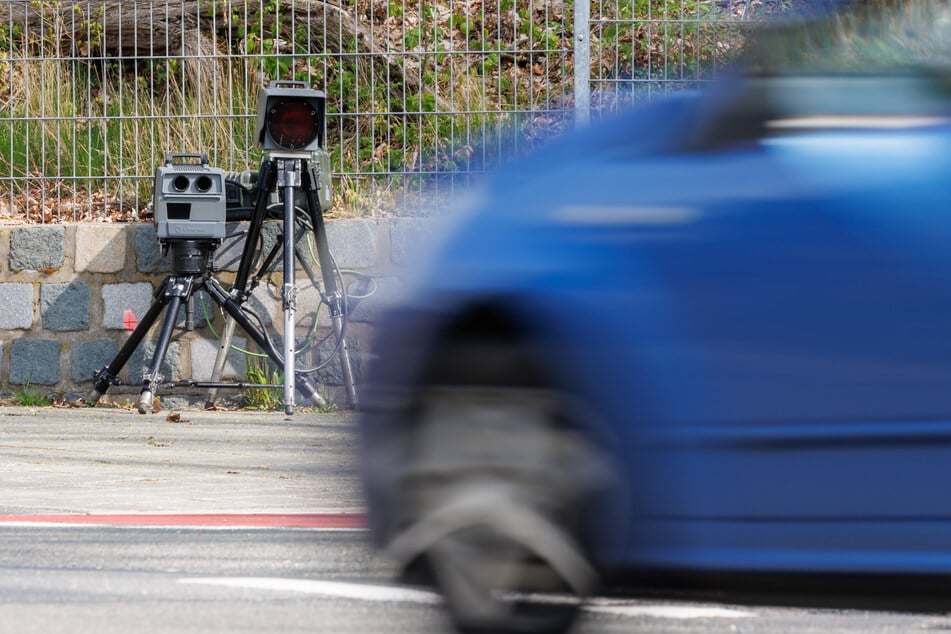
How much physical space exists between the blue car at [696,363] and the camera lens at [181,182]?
7541mm

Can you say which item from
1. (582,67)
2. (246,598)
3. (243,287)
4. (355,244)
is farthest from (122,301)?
(246,598)

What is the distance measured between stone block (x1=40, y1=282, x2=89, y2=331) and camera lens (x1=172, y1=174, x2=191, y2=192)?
3.64 feet

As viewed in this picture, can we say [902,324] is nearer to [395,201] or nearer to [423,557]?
[423,557]

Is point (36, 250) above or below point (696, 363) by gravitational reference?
below

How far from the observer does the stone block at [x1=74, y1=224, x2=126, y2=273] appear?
1091 centimetres

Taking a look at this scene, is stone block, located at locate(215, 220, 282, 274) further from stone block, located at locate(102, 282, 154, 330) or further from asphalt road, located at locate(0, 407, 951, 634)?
asphalt road, located at locate(0, 407, 951, 634)

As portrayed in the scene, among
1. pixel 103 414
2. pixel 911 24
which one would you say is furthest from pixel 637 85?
pixel 911 24

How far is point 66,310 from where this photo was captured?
1088 centimetres

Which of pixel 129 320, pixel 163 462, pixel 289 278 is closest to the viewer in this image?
pixel 163 462

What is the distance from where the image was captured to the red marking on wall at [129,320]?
35.5 ft

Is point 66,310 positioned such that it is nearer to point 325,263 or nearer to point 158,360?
point 158,360

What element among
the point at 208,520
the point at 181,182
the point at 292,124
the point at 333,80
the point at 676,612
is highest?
the point at 333,80

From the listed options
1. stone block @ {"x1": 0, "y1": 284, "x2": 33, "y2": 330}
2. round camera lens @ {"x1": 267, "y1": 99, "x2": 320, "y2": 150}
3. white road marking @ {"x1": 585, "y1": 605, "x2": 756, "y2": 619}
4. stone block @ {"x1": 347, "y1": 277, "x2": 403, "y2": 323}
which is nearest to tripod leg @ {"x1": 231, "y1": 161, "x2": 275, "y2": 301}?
round camera lens @ {"x1": 267, "y1": 99, "x2": 320, "y2": 150}

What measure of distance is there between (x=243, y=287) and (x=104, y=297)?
1.06m
